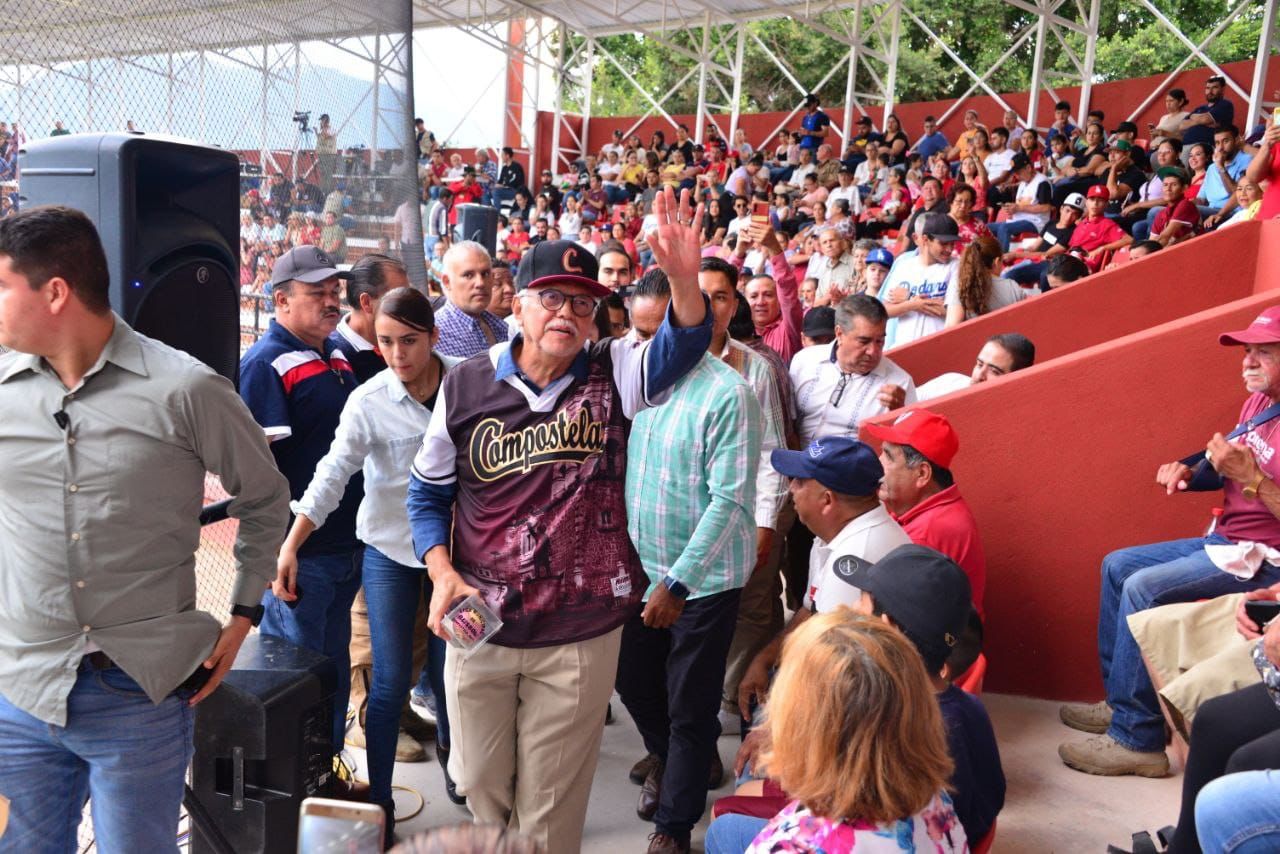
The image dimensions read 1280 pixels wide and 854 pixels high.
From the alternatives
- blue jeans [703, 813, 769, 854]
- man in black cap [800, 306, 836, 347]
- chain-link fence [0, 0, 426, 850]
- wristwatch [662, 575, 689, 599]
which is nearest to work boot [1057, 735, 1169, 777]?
wristwatch [662, 575, 689, 599]

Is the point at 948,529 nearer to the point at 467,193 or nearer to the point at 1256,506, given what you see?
the point at 1256,506

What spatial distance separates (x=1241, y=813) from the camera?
8.46 ft

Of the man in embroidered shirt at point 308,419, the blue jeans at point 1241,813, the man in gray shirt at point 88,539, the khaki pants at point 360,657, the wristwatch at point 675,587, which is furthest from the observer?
the khaki pants at point 360,657

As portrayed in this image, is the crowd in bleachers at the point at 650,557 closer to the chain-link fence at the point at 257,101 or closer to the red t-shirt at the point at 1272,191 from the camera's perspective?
the chain-link fence at the point at 257,101

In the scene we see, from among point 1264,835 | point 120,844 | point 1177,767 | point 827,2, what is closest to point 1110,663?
point 1177,767

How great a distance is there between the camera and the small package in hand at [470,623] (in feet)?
9.38

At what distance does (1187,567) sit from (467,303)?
298 centimetres

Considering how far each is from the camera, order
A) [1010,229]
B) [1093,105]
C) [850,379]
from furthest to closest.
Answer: [1093,105] < [1010,229] < [850,379]

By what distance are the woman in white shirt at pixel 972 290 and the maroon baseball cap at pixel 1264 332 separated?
3.09 metres

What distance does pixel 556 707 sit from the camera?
299 cm

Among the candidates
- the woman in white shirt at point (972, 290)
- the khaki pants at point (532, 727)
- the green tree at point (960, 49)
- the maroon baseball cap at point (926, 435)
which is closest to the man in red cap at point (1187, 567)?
the maroon baseball cap at point (926, 435)

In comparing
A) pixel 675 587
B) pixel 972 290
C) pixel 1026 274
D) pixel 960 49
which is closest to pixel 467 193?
pixel 1026 274

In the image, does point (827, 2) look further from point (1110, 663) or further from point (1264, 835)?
point (1264, 835)

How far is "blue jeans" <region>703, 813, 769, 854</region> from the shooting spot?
2598 millimetres
